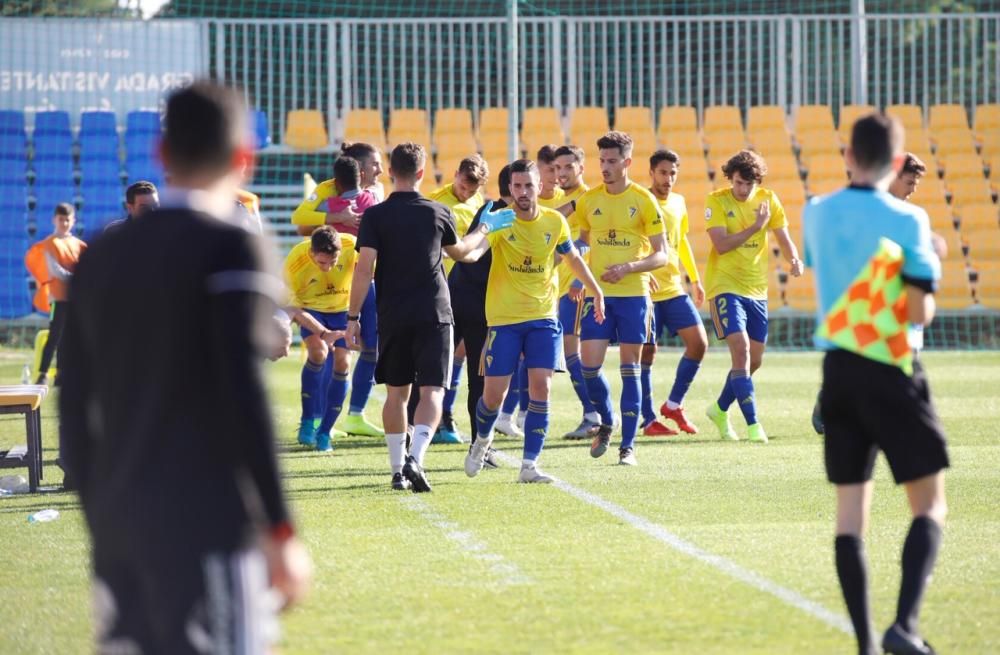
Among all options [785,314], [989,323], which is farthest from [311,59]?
[989,323]

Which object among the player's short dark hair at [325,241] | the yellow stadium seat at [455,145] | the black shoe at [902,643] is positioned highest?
the yellow stadium seat at [455,145]

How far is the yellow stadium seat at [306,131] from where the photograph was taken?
25.2 metres

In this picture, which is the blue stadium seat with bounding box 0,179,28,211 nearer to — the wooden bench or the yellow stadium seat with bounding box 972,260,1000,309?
the yellow stadium seat with bounding box 972,260,1000,309

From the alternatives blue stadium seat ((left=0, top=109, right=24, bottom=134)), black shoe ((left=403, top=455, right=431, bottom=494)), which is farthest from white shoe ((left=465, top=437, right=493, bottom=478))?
blue stadium seat ((left=0, top=109, right=24, bottom=134))

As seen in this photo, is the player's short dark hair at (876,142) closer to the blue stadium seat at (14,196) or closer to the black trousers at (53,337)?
the black trousers at (53,337)

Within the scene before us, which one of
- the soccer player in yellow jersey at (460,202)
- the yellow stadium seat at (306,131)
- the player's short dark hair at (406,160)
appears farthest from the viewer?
the yellow stadium seat at (306,131)

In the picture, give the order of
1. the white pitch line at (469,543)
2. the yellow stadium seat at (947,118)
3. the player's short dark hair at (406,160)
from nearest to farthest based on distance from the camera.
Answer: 1. the white pitch line at (469,543)
2. the player's short dark hair at (406,160)
3. the yellow stadium seat at (947,118)

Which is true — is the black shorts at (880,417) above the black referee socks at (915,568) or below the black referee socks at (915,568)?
above

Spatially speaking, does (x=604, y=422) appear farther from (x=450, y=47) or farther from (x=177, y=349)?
(x=450, y=47)

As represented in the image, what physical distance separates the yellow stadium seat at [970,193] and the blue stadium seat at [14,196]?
568 inches

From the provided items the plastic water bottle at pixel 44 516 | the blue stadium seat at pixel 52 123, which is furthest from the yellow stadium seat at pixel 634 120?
the plastic water bottle at pixel 44 516

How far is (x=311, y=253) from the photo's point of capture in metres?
11.8

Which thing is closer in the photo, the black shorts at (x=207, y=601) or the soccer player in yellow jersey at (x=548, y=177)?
Result: the black shorts at (x=207, y=601)

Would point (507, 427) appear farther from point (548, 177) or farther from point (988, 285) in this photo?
point (988, 285)
